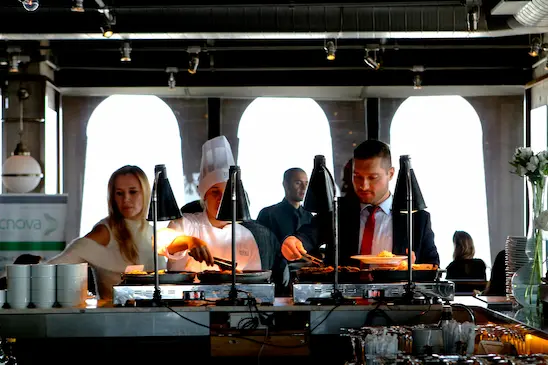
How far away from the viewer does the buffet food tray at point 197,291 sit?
13.9 feet

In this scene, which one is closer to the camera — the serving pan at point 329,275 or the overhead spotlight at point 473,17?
the serving pan at point 329,275

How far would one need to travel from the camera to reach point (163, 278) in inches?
171

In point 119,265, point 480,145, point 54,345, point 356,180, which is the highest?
point 480,145

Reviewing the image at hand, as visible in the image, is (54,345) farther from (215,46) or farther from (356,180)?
(215,46)

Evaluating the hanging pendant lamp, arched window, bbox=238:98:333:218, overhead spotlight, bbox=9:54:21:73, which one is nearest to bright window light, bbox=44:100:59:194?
the hanging pendant lamp

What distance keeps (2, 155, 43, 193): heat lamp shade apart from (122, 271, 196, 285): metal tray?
543 centimetres

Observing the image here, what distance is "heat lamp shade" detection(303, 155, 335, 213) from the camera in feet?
14.6

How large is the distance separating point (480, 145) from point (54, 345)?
887cm

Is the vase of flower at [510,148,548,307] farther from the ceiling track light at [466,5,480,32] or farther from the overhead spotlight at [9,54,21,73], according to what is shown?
the overhead spotlight at [9,54,21,73]

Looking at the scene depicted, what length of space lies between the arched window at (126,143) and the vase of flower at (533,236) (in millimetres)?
7863

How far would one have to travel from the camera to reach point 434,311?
13.8 feet

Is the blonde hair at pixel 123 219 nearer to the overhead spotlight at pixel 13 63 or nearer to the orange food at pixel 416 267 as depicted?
the orange food at pixel 416 267

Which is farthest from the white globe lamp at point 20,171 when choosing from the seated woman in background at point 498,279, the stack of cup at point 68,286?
the stack of cup at point 68,286

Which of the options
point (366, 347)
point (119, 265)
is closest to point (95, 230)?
point (119, 265)
